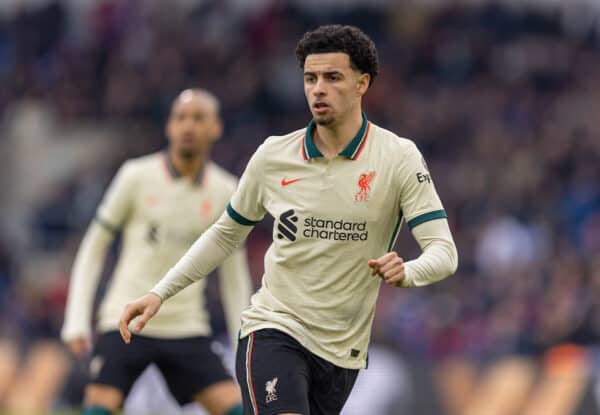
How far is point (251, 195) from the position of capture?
6.20 metres

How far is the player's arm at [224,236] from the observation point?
20.2ft

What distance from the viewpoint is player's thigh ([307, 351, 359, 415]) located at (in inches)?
238

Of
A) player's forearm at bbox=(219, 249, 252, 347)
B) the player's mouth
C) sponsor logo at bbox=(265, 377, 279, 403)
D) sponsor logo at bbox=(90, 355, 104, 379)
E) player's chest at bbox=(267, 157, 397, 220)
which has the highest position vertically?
the player's mouth

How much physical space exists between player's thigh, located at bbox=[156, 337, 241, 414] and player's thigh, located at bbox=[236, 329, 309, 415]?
1.99m

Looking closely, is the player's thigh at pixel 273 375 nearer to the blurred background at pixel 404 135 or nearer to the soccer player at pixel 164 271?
the soccer player at pixel 164 271

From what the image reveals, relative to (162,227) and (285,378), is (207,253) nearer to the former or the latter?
(285,378)

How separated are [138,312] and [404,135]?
12.6 meters

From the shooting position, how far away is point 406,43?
66.5 ft

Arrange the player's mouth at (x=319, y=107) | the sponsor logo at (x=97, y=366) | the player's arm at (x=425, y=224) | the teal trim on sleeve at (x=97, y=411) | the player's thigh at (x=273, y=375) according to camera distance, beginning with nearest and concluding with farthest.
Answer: the player's arm at (x=425, y=224)
the player's thigh at (x=273, y=375)
the player's mouth at (x=319, y=107)
the teal trim on sleeve at (x=97, y=411)
the sponsor logo at (x=97, y=366)

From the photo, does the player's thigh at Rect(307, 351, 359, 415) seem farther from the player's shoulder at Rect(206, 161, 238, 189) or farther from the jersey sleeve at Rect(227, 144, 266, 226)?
the player's shoulder at Rect(206, 161, 238, 189)

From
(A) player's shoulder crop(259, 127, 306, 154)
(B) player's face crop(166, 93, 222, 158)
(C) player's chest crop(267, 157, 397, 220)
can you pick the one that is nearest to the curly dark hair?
(A) player's shoulder crop(259, 127, 306, 154)

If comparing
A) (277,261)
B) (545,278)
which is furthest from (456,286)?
(277,261)

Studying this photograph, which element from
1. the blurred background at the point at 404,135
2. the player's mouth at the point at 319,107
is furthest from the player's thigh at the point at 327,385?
the blurred background at the point at 404,135

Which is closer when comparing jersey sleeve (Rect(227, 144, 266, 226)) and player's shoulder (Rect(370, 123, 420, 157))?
player's shoulder (Rect(370, 123, 420, 157))
